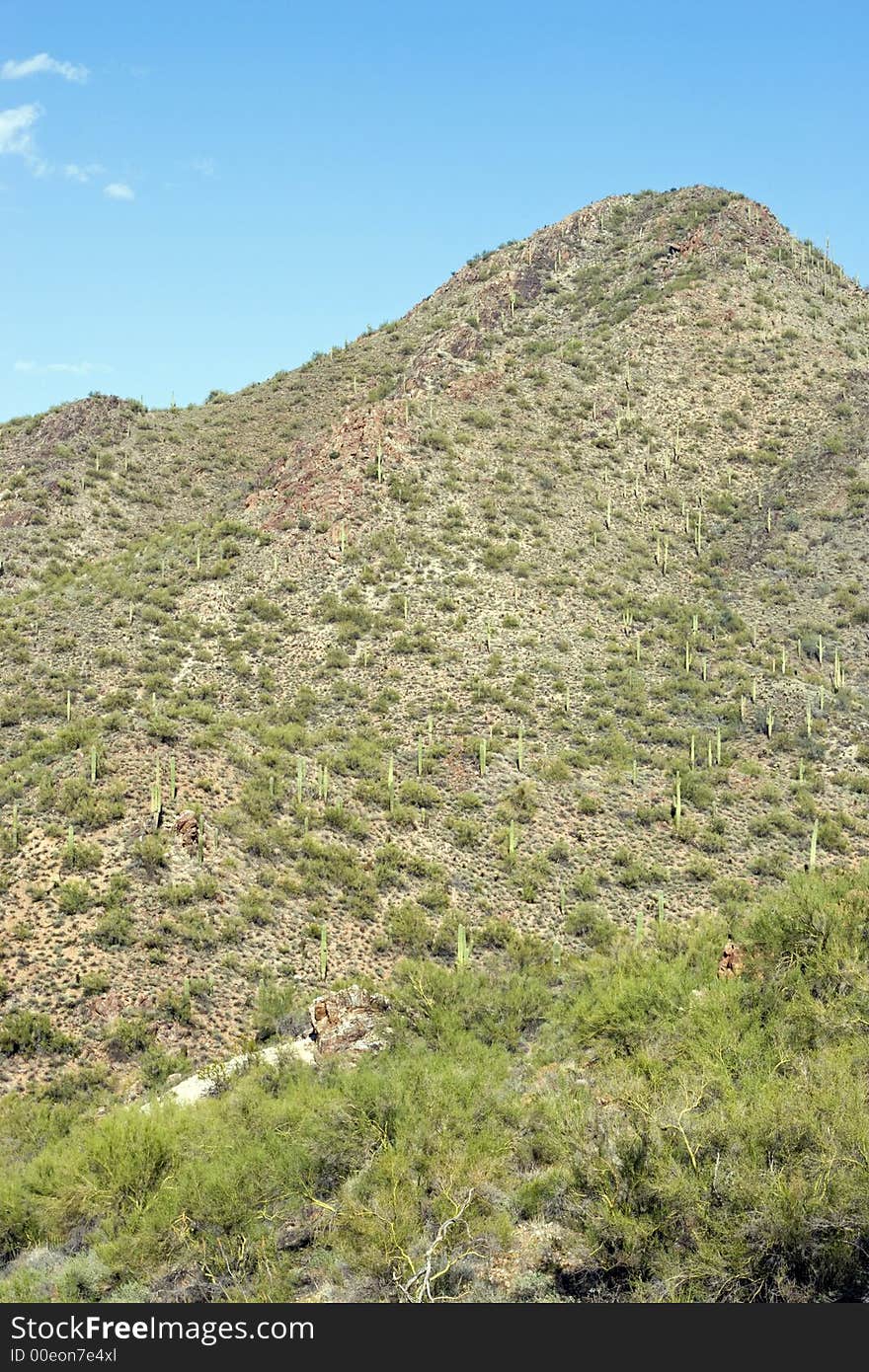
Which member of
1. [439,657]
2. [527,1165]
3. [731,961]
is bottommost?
[527,1165]

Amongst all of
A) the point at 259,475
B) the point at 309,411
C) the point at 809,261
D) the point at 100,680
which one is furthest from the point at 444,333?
the point at 100,680

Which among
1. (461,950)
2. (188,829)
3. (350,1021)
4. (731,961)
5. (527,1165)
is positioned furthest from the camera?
(188,829)

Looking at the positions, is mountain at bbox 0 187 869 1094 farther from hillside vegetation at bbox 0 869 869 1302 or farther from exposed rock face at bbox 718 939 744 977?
hillside vegetation at bbox 0 869 869 1302

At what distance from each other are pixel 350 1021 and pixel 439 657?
17.9 metres

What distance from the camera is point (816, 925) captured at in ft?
64.6

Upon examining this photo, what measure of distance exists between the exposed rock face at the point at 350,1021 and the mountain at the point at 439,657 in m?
1.77

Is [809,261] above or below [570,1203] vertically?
above

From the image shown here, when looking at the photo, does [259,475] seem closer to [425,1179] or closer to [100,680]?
[100,680]

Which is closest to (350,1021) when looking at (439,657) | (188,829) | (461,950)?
(461,950)

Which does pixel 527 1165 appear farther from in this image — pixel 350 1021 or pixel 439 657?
pixel 439 657

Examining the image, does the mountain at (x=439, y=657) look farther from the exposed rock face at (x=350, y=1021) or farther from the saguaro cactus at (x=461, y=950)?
the exposed rock face at (x=350, y=1021)

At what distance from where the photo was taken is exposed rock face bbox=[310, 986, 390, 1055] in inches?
853

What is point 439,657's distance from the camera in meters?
38.7
